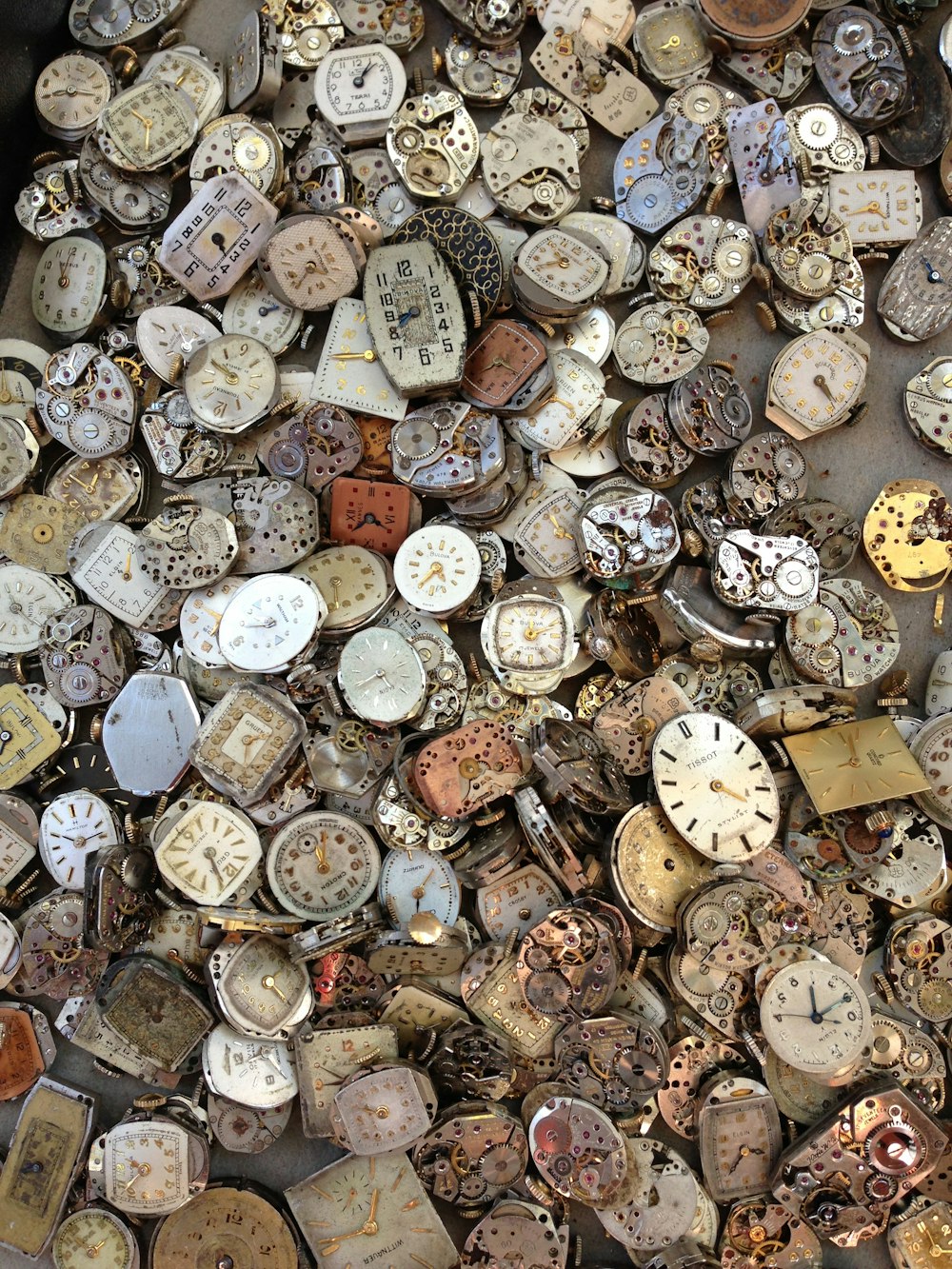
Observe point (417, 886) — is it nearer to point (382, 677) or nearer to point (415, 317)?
point (382, 677)

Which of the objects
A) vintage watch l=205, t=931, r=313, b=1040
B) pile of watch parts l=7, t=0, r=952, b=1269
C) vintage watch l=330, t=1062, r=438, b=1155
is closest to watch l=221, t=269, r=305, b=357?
pile of watch parts l=7, t=0, r=952, b=1269

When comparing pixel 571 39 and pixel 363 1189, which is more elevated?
pixel 571 39

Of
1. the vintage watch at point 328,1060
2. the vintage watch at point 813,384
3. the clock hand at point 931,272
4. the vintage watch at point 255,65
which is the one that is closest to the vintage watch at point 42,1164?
the vintage watch at point 328,1060

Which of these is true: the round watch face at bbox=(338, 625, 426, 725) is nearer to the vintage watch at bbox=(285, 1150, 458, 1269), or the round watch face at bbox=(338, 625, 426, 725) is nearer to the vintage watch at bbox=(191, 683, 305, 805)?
the vintage watch at bbox=(191, 683, 305, 805)

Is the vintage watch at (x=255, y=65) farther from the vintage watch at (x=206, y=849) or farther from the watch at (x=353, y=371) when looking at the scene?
the vintage watch at (x=206, y=849)

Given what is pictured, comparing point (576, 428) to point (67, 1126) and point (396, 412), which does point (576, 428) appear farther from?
point (67, 1126)

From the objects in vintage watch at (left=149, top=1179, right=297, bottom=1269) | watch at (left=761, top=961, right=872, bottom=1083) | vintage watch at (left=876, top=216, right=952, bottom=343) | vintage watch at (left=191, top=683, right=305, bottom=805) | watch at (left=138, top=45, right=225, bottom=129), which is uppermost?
watch at (left=138, top=45, right=225, bottom=129)

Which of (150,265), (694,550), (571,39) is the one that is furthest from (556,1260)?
(571,39)
